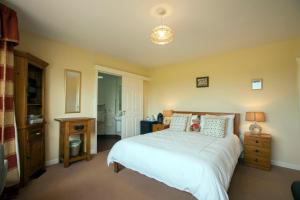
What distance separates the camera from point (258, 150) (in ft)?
9.59

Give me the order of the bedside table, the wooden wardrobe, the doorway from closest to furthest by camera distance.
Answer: the wooden wardrobe → the bedside table → the doorway

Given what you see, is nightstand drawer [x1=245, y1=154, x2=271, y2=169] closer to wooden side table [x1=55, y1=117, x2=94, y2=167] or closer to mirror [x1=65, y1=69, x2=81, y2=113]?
wooden side table [x1=55, y1=117, x2=94, y2=167]

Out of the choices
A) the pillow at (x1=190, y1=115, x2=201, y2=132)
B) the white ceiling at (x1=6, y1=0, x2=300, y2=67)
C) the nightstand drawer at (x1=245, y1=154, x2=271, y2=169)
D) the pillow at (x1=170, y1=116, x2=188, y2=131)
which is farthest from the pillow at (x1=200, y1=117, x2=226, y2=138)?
the white ceiling at (x1=6, y1=0, x2=300, y2=67)

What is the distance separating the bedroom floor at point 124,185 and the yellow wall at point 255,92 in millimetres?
755

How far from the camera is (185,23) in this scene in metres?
2.37

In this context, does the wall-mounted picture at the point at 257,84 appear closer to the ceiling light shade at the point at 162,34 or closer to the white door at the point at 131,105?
the ceiling light shade at the point at 162,34

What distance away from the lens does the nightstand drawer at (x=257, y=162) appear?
9.27 ft

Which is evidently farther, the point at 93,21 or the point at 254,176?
the point at 254,176

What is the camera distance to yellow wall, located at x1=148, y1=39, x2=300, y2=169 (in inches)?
115

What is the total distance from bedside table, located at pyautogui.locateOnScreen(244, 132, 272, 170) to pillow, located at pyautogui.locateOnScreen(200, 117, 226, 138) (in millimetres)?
538

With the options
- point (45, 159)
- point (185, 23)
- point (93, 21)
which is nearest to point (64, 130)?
point (45, 159)

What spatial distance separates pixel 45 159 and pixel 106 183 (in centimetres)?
147

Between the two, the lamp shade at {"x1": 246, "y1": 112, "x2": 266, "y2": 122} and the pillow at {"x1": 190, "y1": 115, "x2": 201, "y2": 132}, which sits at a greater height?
the lamp shade at {"x1": 246, "y1": 112, "x2": 266, "y2": 122}

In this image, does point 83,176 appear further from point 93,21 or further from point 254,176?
point 254,176
